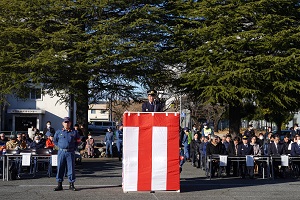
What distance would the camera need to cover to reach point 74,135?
14227 mm

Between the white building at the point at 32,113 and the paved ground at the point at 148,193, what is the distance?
37921 mm

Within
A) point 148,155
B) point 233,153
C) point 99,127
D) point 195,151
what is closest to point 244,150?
point 233,153

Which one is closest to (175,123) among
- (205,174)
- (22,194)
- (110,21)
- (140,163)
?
(140,163)

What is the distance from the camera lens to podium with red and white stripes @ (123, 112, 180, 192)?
13.5 metres

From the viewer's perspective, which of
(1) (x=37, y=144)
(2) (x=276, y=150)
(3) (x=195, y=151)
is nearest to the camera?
(2) (x=276, y=150)

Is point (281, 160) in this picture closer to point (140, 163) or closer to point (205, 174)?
point (205, 174)

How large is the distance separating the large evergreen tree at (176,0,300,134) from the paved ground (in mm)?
8716

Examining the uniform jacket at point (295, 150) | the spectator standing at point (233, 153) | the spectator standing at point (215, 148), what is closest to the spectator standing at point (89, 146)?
the spectator standing at point (215, 148)

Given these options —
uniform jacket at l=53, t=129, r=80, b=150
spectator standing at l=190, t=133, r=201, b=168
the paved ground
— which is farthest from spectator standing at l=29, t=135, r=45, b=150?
uniform jacket at l=53, t=129, r=80, b=150

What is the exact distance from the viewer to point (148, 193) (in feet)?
44.2

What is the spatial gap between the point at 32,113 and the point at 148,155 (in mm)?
44338

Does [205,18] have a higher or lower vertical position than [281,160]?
higher

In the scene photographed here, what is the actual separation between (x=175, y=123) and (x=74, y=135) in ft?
9.07

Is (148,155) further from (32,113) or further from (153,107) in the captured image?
(32,113)
